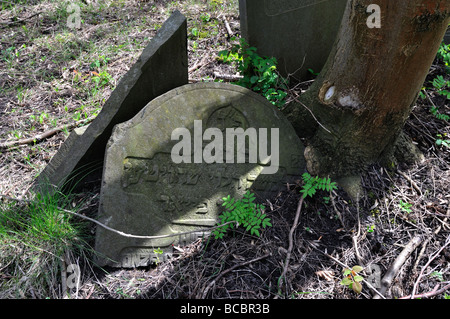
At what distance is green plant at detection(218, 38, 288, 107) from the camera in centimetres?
321

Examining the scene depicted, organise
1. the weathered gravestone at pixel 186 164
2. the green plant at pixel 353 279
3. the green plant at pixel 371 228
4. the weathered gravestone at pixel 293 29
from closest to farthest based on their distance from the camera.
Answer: the green plant at pixel 353 279 < the weathered gravestone at pixel 186 164 < the green plant at pixel 371 228 < the weathered gravestone at pixel 293 29

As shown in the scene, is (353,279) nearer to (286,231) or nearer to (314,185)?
(286,231)

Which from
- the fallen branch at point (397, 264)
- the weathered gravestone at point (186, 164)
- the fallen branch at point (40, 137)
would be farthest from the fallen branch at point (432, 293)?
the fallen branch at point (40, 137)

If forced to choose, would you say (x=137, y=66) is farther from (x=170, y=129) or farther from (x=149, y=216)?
(x=149, y=216)

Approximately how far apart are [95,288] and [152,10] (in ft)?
13.5

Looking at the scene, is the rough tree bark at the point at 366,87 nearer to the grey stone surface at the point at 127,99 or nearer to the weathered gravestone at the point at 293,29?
the weathered gravestone at the point at 293,29

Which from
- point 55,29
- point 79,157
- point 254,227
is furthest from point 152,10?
point 254,227

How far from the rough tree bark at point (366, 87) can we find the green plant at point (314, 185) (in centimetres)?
20

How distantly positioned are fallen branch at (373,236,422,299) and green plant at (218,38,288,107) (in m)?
1.50

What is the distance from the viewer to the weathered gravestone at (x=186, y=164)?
2.41m

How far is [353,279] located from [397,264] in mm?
383

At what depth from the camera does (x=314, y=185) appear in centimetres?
263

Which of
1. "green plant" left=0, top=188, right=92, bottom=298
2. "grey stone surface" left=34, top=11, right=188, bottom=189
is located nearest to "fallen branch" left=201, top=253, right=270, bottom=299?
"green plant" left=0, top=188, right=92, bottom=298
